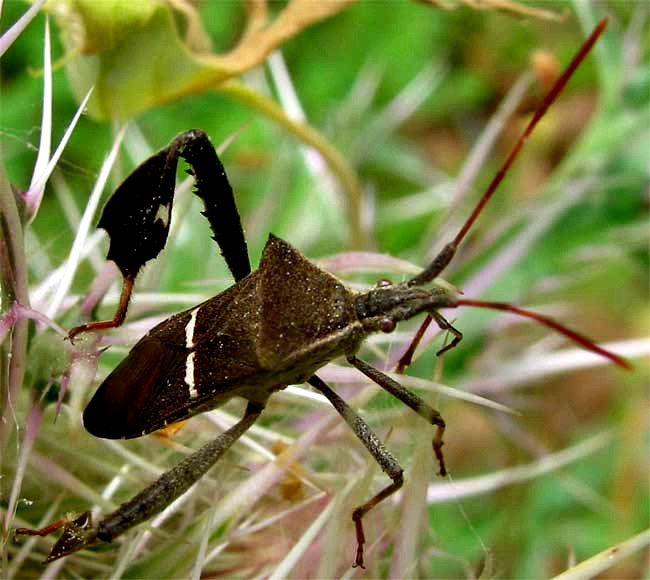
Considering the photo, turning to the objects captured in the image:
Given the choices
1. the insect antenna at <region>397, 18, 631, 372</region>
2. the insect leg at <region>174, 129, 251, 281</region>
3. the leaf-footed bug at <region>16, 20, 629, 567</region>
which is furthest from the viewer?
the insect leg at <region>174, 129, 251, 281</region>

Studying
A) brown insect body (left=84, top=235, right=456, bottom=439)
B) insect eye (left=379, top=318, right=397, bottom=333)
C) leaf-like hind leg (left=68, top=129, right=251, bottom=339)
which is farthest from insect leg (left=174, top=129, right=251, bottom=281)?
insect eye (left=379, top=318, right=397, bottom=333)

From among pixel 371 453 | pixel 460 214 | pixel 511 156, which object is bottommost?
pixel 371 453

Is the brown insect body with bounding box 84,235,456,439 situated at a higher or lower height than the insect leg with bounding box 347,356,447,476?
higher

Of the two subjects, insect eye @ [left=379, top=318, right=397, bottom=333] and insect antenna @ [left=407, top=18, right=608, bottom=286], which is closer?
insect antenna @ [left=407, top=18, right=608, bottom=286]

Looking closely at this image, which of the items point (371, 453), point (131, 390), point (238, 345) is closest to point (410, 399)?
point (371, 453)

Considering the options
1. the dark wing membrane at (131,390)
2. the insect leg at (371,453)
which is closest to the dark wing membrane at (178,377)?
the dark wing membrane at (131,390)

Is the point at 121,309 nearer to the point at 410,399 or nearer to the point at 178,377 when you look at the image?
the point at 178,377

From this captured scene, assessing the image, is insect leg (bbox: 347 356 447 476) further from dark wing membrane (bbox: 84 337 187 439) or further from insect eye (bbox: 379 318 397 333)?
dark wing membrane (bbox: 84 337 187 439)
